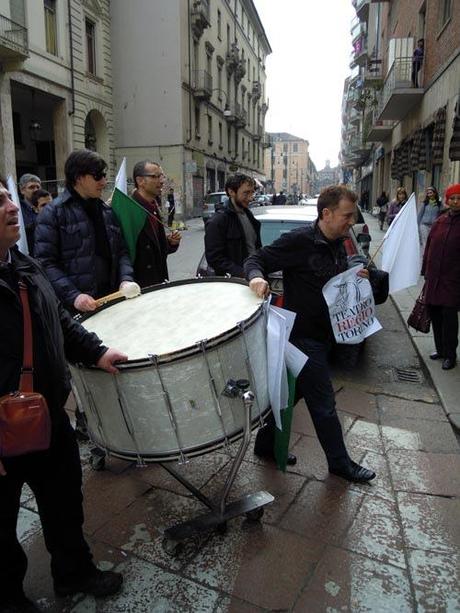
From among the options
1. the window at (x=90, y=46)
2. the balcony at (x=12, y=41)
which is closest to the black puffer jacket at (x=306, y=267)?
the balcony at (x=12, y=41)

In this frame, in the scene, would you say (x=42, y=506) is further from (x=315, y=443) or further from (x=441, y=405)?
(x=441, y=405)

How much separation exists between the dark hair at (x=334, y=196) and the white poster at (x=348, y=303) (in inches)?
16.3

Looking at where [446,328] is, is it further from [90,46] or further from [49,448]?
[90,46]

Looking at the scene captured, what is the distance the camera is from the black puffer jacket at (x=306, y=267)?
3115mm

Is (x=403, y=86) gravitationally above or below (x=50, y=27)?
below

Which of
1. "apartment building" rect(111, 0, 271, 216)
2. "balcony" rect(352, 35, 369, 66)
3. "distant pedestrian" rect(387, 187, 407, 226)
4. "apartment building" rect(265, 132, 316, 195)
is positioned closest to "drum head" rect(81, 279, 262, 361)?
"distant pedestrian" rect(387, 187, 407, 226)

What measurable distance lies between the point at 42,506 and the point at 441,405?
3687 mm

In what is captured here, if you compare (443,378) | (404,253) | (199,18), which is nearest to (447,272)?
(443,378)

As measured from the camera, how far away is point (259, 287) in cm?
265

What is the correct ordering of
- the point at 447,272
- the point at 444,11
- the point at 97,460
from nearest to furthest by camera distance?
the point at 97,460
the point at 447,272
the point at 444,11

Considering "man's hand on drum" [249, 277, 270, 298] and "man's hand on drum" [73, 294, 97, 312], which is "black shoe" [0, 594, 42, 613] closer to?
"man's hand on drum" [73, 294, 97, 312]

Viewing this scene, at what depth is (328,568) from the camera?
8.15 feet

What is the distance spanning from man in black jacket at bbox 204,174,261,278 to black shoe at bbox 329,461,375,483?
180cm

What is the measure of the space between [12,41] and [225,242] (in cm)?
1651
